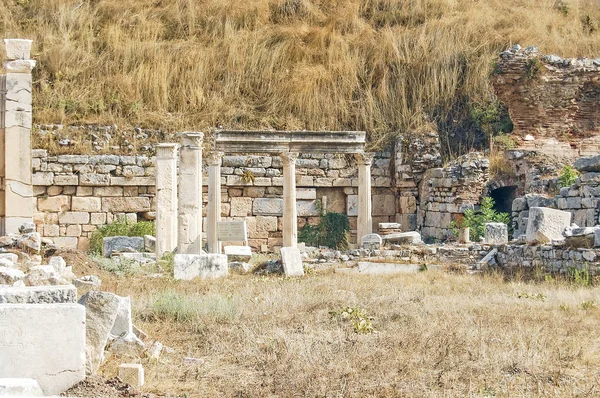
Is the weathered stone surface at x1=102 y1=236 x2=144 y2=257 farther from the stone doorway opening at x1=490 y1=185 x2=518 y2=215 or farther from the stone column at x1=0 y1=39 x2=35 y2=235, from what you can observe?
the stone doorway opening at x1=490 y1=185 x2=518 y2=215

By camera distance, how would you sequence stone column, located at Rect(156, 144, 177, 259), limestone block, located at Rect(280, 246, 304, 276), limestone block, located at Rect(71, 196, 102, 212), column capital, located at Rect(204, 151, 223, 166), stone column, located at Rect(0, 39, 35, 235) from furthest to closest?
limestone block, located at Rect(71, 196, 102, 212) → column capital, located at Rect(204, 151, 223, 166) → stone column, located at Rect(156, 144, 177, 259) → limestone block, located at Rect(280, 246, 304, 276) → stone column, located at Rect(0, 39, 35, 235)

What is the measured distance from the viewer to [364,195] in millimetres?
22969

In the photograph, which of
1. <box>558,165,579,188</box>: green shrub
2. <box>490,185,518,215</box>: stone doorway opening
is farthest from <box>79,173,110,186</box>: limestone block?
<box>558,165,579,188</box>: green shrub

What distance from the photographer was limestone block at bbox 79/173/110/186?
23.1 meters

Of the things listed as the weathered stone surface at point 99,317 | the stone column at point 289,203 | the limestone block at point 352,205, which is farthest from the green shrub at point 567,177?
the weathered stone surface at point 99,317

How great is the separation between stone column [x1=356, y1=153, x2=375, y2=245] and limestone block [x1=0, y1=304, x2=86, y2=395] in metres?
16.2

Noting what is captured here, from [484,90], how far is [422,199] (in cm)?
371

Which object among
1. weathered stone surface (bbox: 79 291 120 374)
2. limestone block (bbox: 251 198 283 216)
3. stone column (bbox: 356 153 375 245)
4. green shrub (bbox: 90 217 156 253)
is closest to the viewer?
weathered stone surface (bbox: 79 291 120 374)

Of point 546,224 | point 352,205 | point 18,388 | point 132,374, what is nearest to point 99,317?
point 132,374

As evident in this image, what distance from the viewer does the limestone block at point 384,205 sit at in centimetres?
2470

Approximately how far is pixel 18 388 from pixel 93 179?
17.6m

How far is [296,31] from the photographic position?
87.9 feet

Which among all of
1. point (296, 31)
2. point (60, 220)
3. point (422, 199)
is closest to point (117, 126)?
point (60, 220)

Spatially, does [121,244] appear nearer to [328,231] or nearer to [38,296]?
[328,231]
